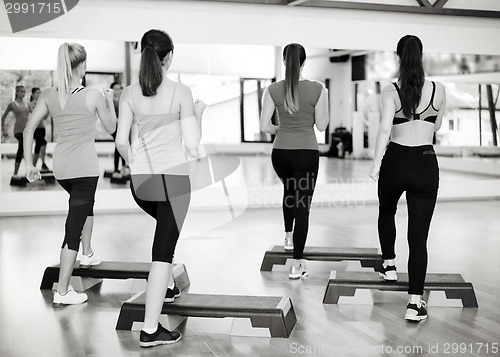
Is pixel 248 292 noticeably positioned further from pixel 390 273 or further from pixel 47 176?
pixel 47 176

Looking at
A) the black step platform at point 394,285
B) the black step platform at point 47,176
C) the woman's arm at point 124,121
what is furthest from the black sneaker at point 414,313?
the black step platform at point 47,176

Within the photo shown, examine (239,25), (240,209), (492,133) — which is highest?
(239,25)

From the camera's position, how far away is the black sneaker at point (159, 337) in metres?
3.47

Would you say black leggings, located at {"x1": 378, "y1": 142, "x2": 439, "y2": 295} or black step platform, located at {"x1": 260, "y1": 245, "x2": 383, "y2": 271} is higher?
black leggings, located at {"x1": 378, "y1": 142, "x2": 439, "y2": 295}

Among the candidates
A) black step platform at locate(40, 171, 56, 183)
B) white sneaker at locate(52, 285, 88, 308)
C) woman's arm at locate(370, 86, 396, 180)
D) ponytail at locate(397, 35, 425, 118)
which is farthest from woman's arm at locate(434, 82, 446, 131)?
black step platform at locate(40, 171, 56, 183)

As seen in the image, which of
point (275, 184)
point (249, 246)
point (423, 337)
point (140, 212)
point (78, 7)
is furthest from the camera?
point (275, 184)

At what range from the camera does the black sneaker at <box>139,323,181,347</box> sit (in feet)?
11.4

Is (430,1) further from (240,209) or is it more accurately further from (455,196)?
(240,209)

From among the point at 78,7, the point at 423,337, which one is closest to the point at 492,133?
the point at 78,7

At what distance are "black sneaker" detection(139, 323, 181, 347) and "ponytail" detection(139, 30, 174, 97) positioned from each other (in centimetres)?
117

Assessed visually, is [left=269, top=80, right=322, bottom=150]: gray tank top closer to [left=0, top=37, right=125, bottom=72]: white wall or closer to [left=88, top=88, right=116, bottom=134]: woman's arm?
[left=88, top=88, right=116, bottom=134]: woman's arm

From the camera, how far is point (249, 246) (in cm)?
646

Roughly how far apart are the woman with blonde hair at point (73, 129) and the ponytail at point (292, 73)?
117 cm

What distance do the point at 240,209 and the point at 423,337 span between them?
18.2ft
